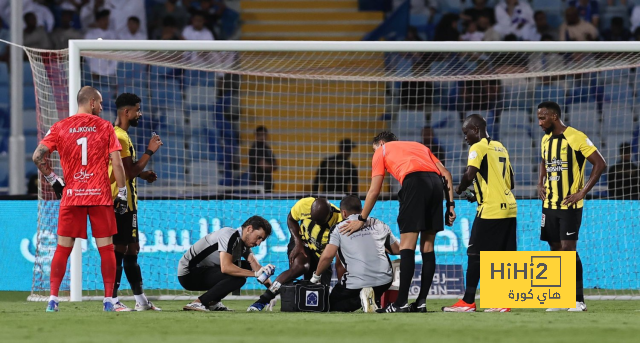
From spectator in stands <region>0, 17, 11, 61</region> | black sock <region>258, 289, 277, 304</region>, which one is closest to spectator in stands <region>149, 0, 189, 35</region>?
spectator in stands <region>0, 17, 11, 61</region>

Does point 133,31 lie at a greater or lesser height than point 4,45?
greater

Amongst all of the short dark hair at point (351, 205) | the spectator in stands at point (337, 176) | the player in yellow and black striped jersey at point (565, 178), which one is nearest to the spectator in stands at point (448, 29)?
the spectator in stands at point (337, 176)

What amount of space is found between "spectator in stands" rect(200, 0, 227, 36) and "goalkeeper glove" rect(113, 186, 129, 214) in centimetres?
915

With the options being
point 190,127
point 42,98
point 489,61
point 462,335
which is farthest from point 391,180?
point 462,335

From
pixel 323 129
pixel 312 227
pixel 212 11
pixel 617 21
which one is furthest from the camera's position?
pixel 212 11

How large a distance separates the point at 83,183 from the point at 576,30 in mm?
10810

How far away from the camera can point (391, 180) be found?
13.4 m

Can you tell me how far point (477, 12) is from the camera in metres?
16.4

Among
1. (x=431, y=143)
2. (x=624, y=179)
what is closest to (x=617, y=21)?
(x=431, y=143)

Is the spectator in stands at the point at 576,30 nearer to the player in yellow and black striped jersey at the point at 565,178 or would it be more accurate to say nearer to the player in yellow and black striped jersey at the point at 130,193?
the player in yellow and black striped jersey at the point at 565,178

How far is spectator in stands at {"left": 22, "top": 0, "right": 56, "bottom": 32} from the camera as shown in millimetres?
16094

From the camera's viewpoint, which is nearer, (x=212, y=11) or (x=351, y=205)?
(x=351, y=205)

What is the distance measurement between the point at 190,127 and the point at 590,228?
621 centimetres

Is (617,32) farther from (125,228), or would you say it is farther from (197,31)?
(125,228)
